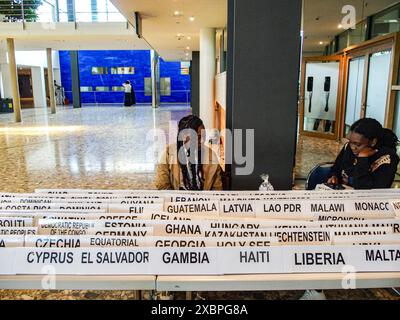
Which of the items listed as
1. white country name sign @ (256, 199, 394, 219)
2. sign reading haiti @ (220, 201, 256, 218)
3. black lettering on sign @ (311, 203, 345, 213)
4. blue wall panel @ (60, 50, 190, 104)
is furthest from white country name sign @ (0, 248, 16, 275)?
blue wall panel @ (60, 50, 190, 104)

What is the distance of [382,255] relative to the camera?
121cm

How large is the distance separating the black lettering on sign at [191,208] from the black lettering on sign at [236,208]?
1.8 inches

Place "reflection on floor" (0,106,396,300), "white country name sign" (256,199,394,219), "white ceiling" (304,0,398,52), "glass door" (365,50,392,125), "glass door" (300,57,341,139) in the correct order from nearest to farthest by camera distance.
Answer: "white country name sign" (256,199,394,219), "reflection on floor" (0,106,396,300), "white ceiling" (304,0,398,52), "glass door" (365,50,392,125), "glass door" (300,57,341,139)

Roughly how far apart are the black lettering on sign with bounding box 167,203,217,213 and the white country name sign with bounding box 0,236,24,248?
0.56 m

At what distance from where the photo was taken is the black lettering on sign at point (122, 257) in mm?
1194

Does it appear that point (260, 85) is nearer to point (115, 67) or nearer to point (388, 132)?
point (388, 132)

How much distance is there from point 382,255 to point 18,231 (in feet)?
4.31

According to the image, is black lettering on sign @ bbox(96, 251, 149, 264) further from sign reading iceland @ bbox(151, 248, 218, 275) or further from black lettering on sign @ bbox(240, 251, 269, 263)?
black lettering on sign @ bbox(240, 251, 269, 263)

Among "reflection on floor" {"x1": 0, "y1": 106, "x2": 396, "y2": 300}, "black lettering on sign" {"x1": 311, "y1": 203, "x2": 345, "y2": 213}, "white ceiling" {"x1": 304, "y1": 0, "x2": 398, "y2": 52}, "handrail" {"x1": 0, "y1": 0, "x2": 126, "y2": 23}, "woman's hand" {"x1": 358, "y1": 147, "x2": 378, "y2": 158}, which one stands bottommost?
"reflection on floor" {"x1": 0, "y1": 106, "x2": 396, "y2": 300}

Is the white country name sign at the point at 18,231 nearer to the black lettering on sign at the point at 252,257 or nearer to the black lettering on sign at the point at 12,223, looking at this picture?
the black lettering on sign at the point at 12,223

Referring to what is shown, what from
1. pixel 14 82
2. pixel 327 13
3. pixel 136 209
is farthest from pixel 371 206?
pixel 14 82

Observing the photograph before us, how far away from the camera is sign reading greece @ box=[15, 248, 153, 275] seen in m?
1.19

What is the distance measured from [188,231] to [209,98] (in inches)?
379

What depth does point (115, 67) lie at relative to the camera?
27.0 metres
